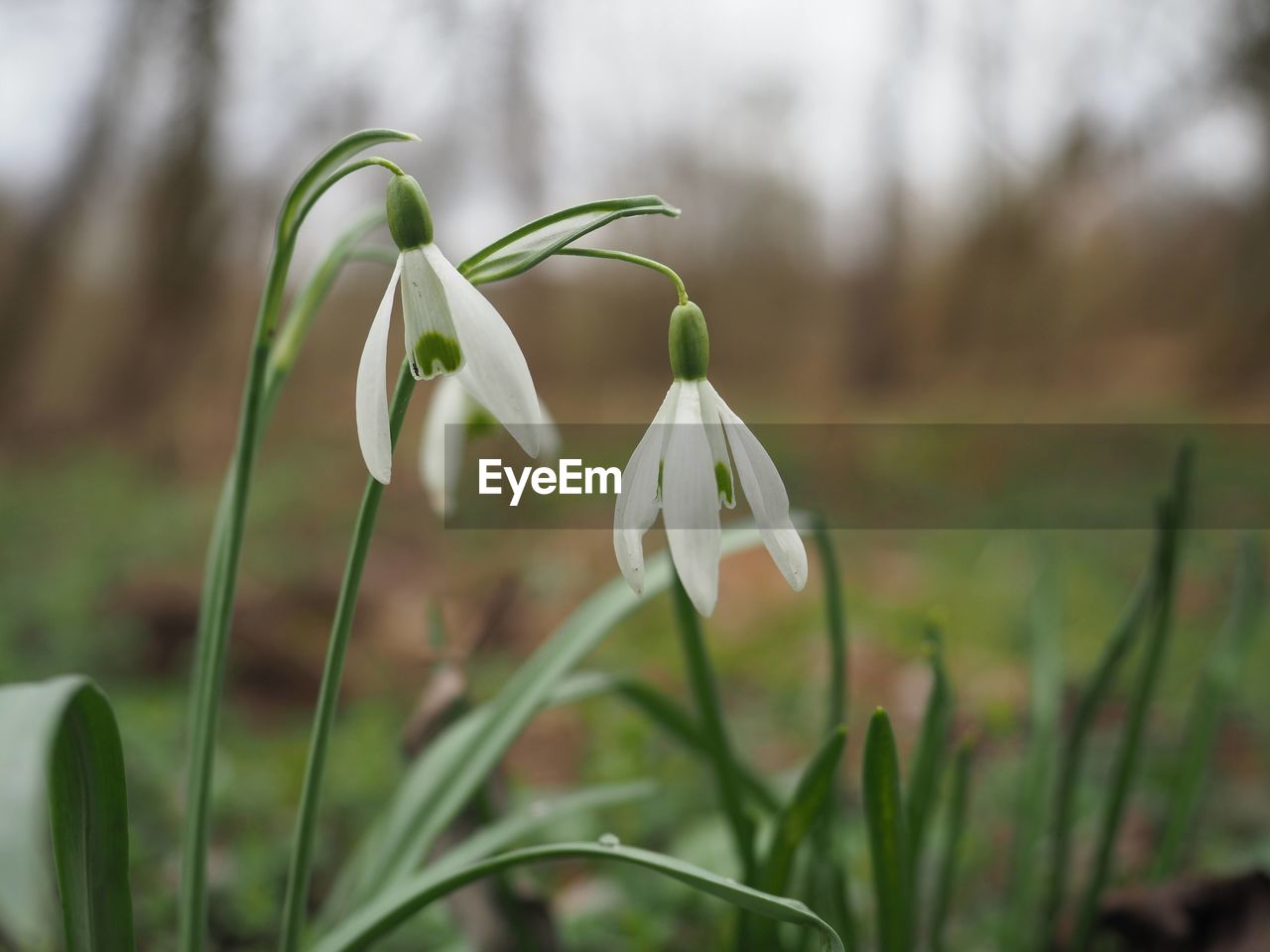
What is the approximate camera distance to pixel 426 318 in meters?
0.44

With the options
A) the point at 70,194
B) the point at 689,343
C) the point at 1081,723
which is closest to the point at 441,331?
the point at 689,343

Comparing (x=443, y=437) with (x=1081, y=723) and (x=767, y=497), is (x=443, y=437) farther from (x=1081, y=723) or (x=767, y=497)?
(x=1081, y=723)

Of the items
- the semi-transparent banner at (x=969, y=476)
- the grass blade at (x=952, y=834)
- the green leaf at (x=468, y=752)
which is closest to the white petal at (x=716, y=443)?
the green leaf at (x=468, y=752)

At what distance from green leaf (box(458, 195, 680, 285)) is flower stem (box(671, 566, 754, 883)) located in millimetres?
259

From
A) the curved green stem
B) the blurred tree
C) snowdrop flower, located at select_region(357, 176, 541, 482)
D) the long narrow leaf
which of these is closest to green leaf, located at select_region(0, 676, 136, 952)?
the curved green stem

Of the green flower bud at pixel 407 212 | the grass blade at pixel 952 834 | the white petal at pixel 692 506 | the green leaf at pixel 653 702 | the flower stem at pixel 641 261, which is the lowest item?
the grass blade at pixel 952 834

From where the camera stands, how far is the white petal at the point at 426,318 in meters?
0.43

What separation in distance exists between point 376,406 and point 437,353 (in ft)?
0.14

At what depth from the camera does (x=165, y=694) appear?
1602mm

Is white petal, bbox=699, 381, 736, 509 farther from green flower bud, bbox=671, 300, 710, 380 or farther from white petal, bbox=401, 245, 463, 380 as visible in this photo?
white petal, bbox=401, 245, 463, 380

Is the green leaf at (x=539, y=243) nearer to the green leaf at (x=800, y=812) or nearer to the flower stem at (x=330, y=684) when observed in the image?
the flower stem at (x=330, y=684)

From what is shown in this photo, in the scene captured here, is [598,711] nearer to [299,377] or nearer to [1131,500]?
[1131,500]

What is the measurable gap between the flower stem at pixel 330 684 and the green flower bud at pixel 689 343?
13cm

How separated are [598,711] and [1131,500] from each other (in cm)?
259
